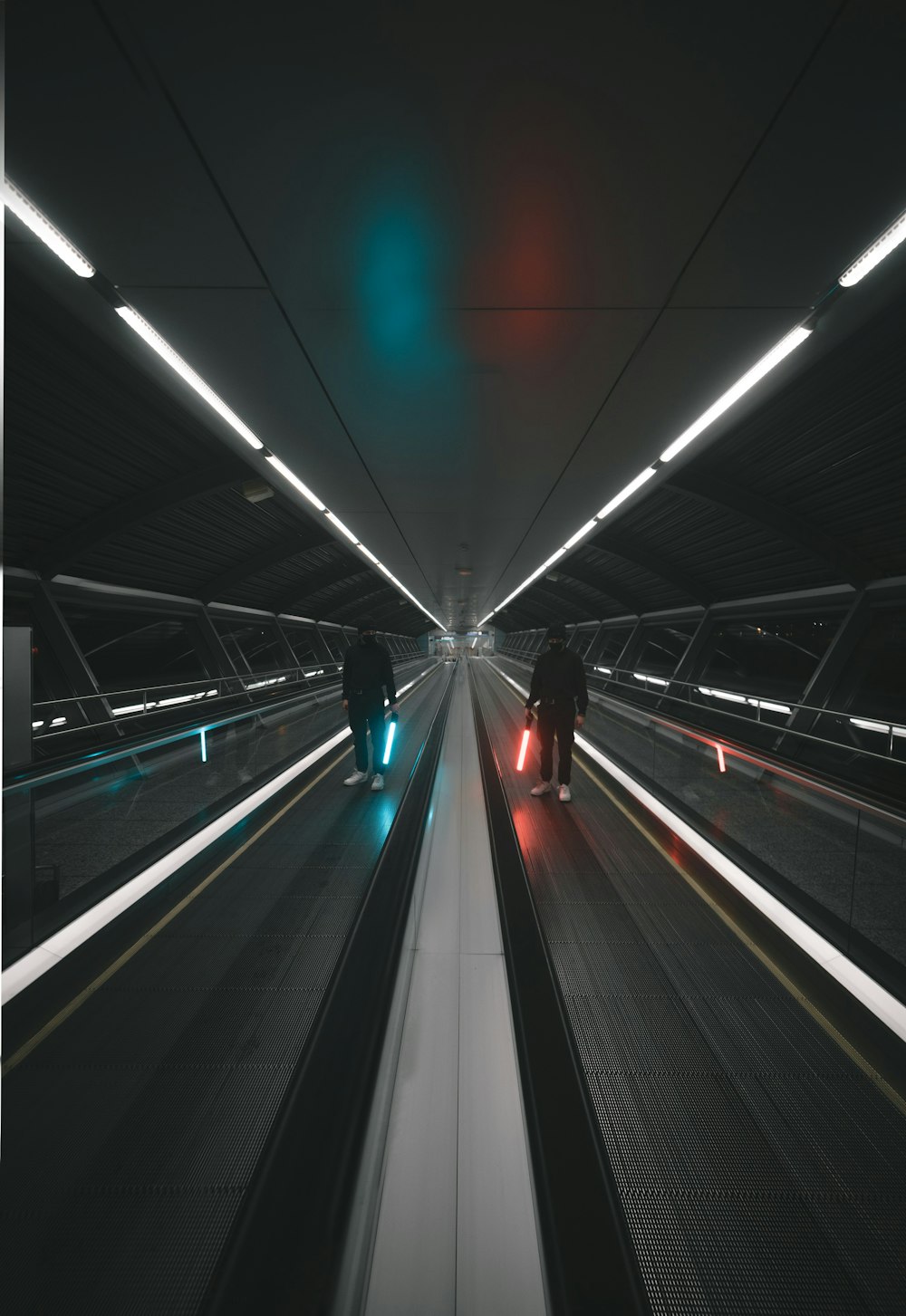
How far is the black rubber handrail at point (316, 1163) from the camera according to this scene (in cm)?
155

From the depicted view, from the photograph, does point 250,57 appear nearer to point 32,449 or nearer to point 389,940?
point 389,940

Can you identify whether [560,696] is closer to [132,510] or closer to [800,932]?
[800,932]

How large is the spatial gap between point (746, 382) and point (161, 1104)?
6023mm

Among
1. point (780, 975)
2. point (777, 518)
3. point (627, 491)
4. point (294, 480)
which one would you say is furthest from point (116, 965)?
point (777, 518)

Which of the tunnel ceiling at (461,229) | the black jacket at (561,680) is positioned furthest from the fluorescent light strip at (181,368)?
the black jacket at (561,680)

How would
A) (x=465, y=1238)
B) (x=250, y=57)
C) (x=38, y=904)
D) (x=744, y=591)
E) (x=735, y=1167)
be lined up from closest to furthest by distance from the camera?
(x=465, y=1238)
(x=735, y=1167)
(x=250, y=57)
(x=38, y=904)
(x=744, y=591)

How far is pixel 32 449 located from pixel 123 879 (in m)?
5.79

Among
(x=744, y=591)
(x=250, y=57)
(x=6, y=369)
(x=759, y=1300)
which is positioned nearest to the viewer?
(x=759, y=1300)

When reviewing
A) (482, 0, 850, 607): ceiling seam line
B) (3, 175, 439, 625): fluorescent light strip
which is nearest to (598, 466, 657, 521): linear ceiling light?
(482, 0, 850, 607): ceiling seam line

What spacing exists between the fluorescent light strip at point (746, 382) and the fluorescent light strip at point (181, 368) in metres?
4.53

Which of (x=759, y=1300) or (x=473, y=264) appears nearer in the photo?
(x=759, y=1300)

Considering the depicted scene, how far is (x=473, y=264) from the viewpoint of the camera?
10.7ft

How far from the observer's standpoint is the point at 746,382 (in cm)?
441

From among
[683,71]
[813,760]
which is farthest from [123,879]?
[813,760]
